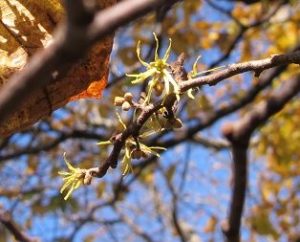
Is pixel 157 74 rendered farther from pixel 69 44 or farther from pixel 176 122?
pixel 69 44

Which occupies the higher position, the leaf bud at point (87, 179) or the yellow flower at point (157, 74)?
the yellow flower at point (157, 74)

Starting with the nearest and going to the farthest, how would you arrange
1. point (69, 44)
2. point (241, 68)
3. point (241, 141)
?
point (69, 44) < point (241, 68) < point (241, 141)

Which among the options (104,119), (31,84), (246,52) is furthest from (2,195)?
(31,84)

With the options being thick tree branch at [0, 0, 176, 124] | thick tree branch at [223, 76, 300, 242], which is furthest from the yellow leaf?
thick tree branch at [223, 76, 300, 242]

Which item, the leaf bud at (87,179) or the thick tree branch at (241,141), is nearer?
the leaf bud at (87,179)

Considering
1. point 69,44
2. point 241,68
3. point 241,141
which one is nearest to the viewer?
point 69,44

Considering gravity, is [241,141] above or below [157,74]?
below

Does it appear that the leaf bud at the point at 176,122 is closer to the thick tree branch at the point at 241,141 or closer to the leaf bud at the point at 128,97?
the leaf bud at the point at 128,97

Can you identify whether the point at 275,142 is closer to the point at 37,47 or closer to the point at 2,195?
the point at 2,195

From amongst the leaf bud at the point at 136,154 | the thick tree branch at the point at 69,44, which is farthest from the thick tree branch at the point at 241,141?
the thick tree branch at the point at 69,44

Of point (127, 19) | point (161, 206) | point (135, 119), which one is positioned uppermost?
point (127, 19)

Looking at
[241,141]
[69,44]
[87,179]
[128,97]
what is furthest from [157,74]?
[241,141]
